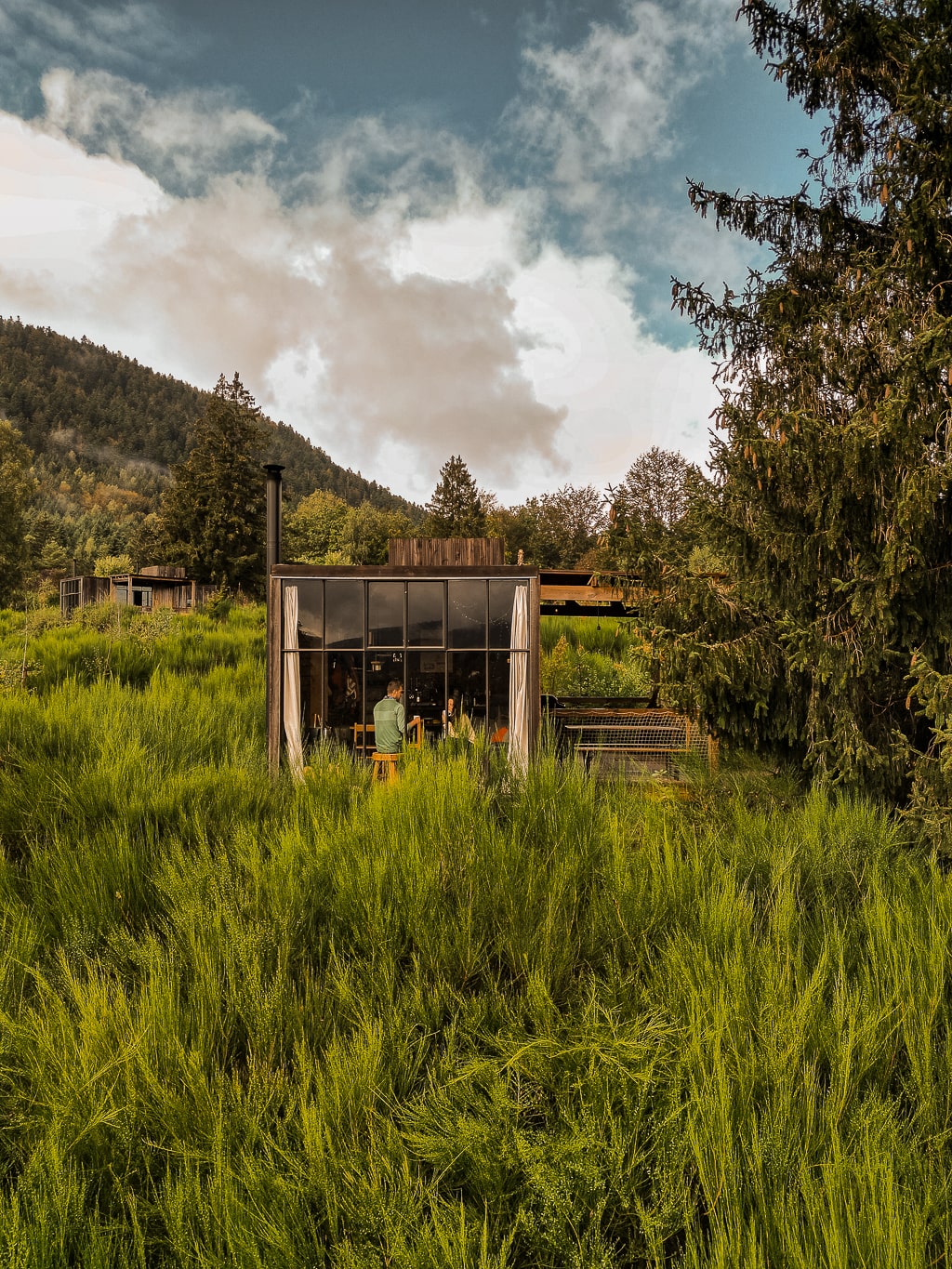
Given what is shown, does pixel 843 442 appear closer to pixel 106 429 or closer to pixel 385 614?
pixel 385 614

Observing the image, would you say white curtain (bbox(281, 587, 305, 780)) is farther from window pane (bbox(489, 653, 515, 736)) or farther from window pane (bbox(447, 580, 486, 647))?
window pane (bbox(489, 653, 515, 736))

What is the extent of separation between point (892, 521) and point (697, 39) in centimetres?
A: 738

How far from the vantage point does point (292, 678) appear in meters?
8.58

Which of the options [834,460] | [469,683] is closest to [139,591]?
[469,683]

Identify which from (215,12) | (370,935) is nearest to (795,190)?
(370,935)

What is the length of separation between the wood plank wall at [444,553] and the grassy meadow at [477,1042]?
16.3 ft

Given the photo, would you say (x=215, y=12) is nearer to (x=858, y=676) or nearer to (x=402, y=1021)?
(x=858, y=676)

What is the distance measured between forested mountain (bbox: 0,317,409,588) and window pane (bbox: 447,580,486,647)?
9161 centimetres

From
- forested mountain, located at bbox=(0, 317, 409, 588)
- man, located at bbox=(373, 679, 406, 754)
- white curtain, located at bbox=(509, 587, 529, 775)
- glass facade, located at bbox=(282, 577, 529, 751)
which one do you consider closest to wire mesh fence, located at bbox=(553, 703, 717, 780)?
white curtain, located at bbox=(509, 587, 529, 775)

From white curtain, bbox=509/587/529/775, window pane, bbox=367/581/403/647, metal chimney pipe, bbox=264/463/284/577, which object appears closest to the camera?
white curtain, bbox=509/587/529/775

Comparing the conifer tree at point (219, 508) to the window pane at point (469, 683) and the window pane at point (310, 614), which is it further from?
the window pane at point (469, 683)

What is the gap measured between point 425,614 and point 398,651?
63cm

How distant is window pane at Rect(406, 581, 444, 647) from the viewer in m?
8.66

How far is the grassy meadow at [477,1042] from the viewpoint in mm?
1434
